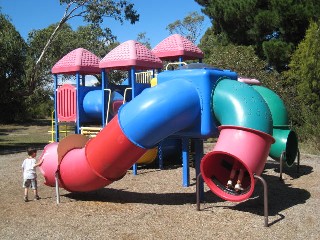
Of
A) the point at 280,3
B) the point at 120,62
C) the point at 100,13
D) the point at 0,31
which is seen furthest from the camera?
the point at 100,13

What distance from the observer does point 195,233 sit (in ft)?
18.5

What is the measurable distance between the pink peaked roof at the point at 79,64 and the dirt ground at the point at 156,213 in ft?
15.1

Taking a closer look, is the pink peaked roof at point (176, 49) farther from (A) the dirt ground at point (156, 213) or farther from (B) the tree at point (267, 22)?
(B) the tree at point (267, 22)

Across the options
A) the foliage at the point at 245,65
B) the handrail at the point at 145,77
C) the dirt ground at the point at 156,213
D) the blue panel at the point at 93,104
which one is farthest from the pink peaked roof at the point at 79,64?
the foliage at the point at 245,65

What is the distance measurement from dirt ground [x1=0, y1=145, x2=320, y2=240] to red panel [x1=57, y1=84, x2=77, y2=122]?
3832mm

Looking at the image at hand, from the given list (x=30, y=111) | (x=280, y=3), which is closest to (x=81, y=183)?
(x=280, y=3)

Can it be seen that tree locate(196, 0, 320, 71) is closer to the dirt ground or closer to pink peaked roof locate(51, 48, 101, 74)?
pink peaked roof locate(51, 48, 101, 74)

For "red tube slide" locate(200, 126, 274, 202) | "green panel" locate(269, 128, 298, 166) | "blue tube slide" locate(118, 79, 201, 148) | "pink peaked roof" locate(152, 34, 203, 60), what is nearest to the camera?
"red tube slide" locate(200, 126, 274, 202)

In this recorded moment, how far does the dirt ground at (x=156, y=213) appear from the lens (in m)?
5.69

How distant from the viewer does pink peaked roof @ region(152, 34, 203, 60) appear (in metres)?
13.3

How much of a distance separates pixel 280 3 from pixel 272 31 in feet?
7.83

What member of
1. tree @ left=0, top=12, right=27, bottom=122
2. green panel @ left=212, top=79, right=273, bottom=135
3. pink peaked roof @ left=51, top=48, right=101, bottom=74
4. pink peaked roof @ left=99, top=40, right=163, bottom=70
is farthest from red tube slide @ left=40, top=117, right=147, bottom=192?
tree @ left=0, top=12, right=27, bottom=122

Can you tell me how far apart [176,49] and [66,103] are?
3967 millimetres

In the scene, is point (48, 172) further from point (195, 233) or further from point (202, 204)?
point (195, 233)
